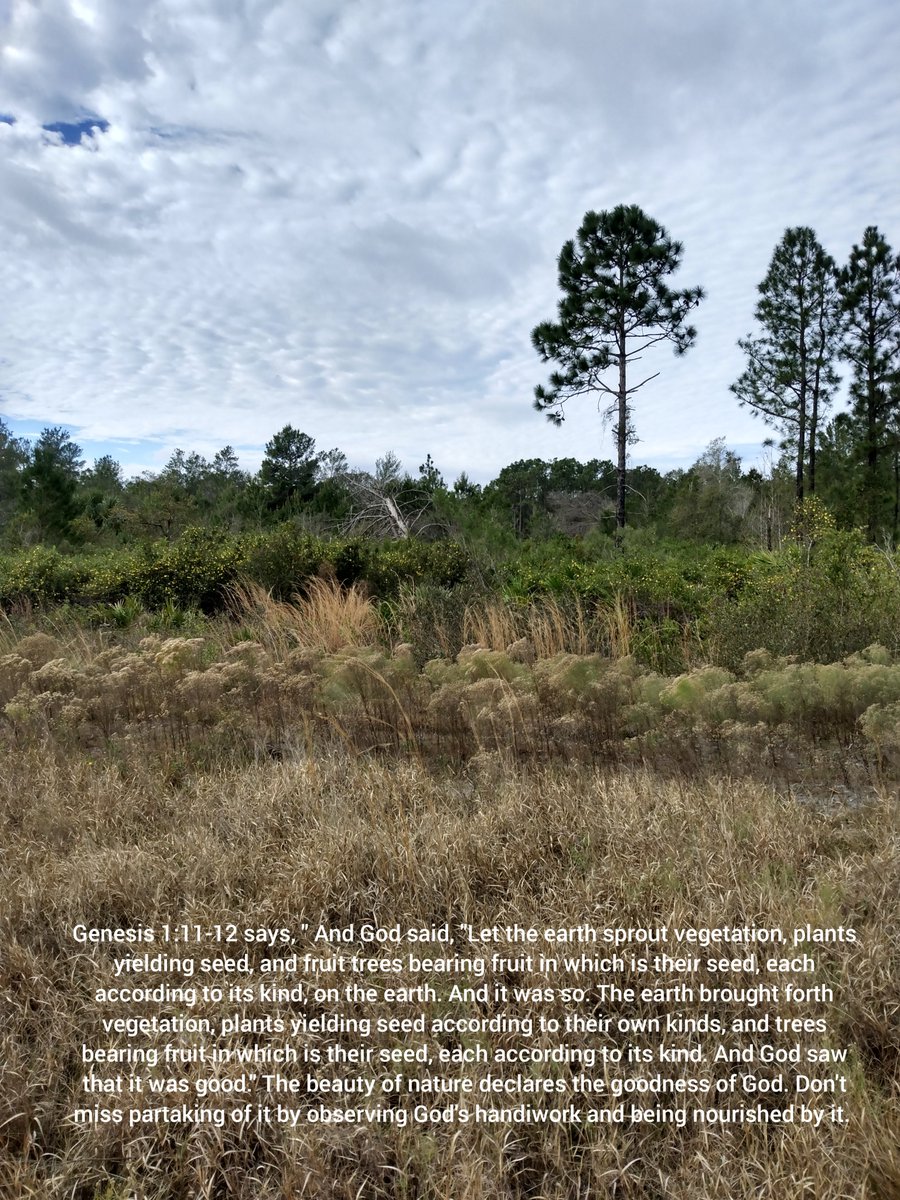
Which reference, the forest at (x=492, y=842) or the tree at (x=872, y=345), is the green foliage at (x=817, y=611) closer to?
the forest at (x=492, y=842)

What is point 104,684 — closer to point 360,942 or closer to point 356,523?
point 360,942

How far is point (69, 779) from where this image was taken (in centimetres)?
360

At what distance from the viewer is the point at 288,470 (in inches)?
979

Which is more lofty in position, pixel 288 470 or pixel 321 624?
pixel 288 470

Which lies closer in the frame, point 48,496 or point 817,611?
point 817,611

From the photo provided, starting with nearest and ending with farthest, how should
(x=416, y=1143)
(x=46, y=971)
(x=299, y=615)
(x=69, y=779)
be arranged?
1. (x=416, y=1143)
2. (x=46, y=971)
3. (x=69, y=779)
4. (x=299, y=615)

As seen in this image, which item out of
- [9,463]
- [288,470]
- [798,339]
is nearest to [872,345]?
[798,339]

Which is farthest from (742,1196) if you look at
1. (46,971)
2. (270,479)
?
(270,479)

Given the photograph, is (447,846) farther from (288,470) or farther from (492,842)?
(288,470)

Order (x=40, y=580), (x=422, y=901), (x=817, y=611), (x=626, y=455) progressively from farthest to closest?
1. (x=626, y=455)
2. (x=40, y=580)
3. (x=817, y=611)
4. (x=422, y=901)

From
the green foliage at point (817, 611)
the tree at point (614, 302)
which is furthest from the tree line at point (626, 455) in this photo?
the green foliage at point (817, 611)

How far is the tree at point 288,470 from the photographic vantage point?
2320 centimetres

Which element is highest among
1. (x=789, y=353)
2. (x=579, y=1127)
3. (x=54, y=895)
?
(x=789, y=353)

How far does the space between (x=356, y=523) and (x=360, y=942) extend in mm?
14600
